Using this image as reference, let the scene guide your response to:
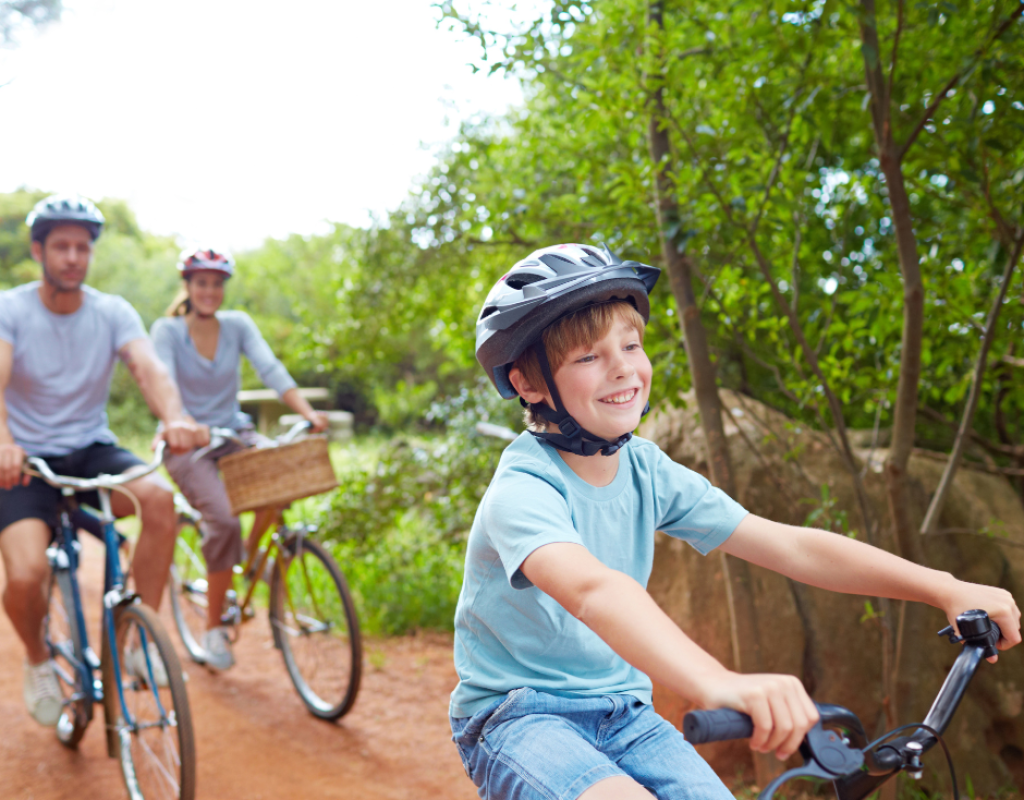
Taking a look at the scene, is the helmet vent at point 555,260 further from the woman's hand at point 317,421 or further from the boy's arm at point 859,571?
the woman's hand at point 317,421

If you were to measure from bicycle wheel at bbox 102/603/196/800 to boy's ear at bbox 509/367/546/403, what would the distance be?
203 centimetres

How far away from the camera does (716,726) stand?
3.71 feet

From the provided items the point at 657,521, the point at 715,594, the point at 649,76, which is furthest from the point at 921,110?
the point at 657,521

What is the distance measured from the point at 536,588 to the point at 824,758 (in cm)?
74

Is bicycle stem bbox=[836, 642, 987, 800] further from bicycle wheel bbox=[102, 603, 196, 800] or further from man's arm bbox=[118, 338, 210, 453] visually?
man's arm bbox=[118, 338, 210, 453]

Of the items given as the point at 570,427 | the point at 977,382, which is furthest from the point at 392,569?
the point at 570,427

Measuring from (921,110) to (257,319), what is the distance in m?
19.4

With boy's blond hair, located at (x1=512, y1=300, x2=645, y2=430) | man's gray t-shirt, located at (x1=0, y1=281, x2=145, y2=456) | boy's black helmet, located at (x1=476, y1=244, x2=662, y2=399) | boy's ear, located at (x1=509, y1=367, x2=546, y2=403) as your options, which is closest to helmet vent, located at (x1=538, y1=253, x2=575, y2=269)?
boy's black helmet, located at (x1=476, y1=244, x2=662, y2=399)

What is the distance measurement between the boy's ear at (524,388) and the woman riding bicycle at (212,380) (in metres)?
2.89

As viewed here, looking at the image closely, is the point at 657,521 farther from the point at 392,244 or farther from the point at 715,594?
the point at 392,244

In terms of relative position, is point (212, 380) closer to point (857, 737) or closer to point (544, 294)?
point (544, 294)

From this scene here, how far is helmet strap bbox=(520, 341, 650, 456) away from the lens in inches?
75.3

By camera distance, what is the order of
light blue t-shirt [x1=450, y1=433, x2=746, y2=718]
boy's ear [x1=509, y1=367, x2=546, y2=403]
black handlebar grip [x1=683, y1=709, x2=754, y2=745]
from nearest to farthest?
black handlebar grip [x1=683, y1=709, x2=754, y2=745] < light blue t-shirt [x1=450, y1=433, x2=746, y2=718] < boy's ear [x1=509, y1=367, x2=546, y2=403]

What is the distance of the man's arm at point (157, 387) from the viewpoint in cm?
371
